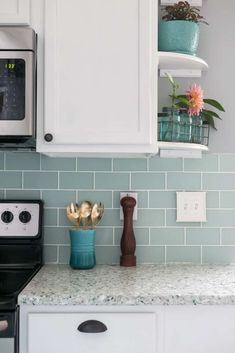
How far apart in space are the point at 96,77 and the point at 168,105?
469 mm

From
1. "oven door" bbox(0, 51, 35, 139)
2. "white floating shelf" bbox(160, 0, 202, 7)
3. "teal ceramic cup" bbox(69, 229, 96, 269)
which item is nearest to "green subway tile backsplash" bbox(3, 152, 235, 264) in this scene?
"teal ceramic cup" bbox(69, 229, 96, 269)

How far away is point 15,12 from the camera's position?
173cm

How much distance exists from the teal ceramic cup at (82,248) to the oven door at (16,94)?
0.46 meters

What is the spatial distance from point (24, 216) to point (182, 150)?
72 cm

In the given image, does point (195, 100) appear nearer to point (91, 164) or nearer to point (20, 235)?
point (91, 164)

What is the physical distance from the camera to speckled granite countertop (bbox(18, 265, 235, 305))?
57.2 inches

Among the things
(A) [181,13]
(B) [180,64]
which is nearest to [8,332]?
(B) [180,64]

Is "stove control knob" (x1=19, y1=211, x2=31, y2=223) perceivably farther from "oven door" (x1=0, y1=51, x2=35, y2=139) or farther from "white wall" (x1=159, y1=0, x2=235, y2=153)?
"white wall" (x1=159, y1=0, x2=235, y2=153)

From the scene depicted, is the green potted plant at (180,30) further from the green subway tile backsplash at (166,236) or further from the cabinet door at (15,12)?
the green subway tile backsplash at (166,236)

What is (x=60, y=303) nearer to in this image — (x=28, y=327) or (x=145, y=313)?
(x=28, y=327)

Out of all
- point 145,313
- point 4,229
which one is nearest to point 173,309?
point 145,313

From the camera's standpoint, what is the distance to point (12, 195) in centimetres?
203

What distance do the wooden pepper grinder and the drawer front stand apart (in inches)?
18.7

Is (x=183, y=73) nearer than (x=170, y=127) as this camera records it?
No
